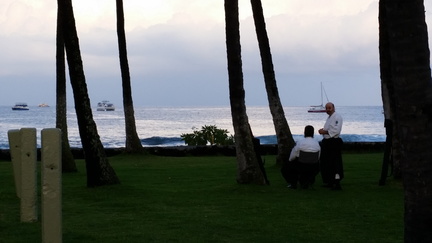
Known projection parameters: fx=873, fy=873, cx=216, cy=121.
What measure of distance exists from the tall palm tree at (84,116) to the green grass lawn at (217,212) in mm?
463

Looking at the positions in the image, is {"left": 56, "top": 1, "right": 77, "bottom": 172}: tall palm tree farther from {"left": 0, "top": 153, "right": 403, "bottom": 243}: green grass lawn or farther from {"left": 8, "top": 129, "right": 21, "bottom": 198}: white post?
{"left": 8, "top": 129, "right": 21, "bottom": 198}: white post

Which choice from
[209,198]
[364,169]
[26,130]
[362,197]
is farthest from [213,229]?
[364,169]

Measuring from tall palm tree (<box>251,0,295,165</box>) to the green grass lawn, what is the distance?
241cm

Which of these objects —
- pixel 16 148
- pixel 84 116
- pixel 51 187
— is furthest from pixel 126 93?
pixel 51 187

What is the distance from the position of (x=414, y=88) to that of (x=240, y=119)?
10254 mm

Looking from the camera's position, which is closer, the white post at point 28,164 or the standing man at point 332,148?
the white post at point 28,164

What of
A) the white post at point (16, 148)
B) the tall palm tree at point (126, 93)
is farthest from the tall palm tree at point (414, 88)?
the tall palm tree at point (126, 93)

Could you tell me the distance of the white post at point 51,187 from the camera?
29.3 ft

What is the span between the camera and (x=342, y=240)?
10.9 meters

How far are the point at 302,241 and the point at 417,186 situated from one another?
3523 millimetres

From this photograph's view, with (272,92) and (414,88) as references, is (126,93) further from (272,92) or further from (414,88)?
(414,88)

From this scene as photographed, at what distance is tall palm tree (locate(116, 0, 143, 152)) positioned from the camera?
30047mm

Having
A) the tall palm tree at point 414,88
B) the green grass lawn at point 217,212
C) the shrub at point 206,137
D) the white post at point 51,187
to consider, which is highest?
the tall palm tree at point 414,88

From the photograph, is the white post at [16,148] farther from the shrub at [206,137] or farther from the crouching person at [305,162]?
the shrub at [206,137]
